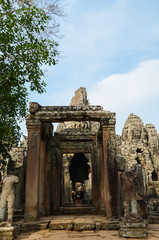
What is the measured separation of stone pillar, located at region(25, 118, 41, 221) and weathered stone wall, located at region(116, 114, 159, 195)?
24078 mm

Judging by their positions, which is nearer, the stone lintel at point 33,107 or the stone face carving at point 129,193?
the stone face carving at point 129,193

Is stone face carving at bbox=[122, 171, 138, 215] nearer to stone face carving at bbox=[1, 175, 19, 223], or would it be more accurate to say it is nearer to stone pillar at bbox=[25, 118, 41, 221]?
stone pillar at bbox=[25, 118, 41, 221]

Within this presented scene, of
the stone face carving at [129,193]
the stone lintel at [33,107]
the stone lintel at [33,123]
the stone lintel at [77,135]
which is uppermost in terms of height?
the stone lintel at [33,107]

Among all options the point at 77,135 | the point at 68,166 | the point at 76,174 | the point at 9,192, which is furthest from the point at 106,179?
the point at 76,174

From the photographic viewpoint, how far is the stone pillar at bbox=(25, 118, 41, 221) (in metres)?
7.43

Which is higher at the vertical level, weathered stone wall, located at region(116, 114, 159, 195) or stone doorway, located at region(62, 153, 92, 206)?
weathered stone wall, located at region(116, 114, 159, 195)

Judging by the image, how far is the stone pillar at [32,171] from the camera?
7.43 meters

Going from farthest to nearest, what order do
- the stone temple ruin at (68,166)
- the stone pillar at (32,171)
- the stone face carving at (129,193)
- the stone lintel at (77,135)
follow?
1. the stone lintel at (77,135)
2. the stone temple ruin at (68,166)
3. the stone pillar at (32,171)
4. the stone face carving at (129,193)

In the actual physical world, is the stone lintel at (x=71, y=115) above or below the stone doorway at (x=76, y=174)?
above

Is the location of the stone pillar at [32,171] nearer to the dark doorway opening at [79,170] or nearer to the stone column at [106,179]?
the stone column at [106,179]

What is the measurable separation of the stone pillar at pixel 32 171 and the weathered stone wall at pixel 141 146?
24.1m

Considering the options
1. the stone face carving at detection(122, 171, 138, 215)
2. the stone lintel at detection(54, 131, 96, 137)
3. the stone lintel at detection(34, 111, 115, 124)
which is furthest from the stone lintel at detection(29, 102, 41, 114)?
the stone lintel at detection(54, 131, 96, 137)

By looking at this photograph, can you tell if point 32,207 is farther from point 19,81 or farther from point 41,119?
point 19,81

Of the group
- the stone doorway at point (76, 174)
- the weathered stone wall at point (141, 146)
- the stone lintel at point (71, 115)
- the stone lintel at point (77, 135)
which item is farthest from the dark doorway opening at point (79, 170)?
the stone lintel at point (71, 115)
